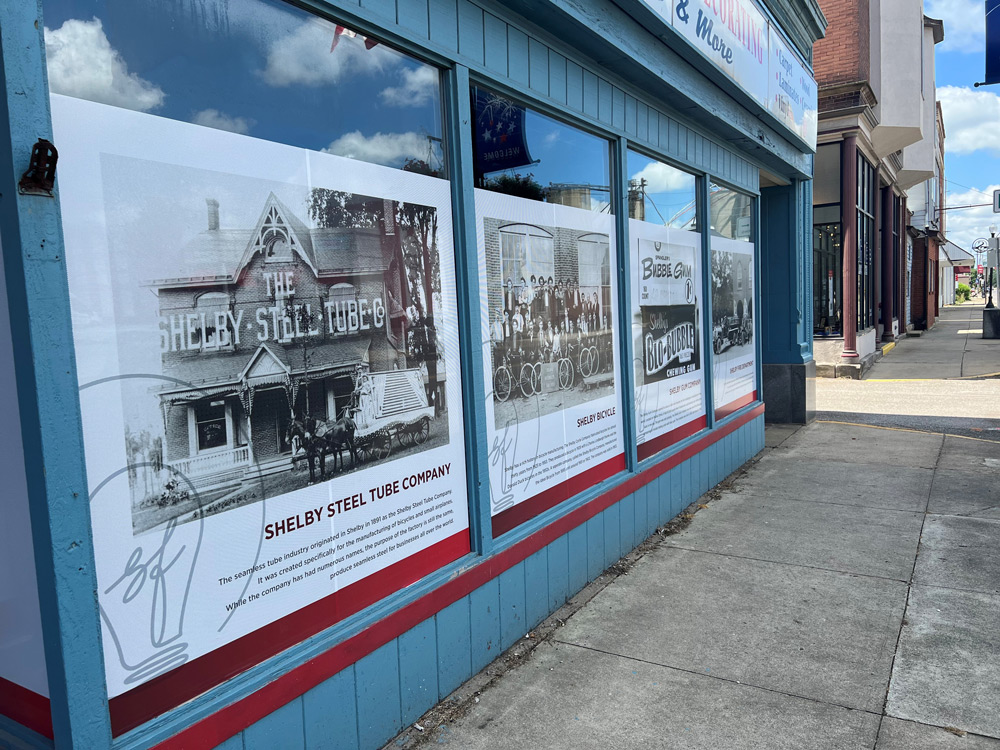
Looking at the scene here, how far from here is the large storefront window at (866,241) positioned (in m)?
15.6

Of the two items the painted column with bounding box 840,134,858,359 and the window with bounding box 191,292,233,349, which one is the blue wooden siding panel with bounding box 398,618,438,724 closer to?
the window with bounding box 191,292,233,349

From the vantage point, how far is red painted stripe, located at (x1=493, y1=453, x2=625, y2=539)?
380 cm

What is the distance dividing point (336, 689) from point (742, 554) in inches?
126

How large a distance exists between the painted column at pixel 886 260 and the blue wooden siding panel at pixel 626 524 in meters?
17.2

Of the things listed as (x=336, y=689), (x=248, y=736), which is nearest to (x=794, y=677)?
(x=336, y=689)

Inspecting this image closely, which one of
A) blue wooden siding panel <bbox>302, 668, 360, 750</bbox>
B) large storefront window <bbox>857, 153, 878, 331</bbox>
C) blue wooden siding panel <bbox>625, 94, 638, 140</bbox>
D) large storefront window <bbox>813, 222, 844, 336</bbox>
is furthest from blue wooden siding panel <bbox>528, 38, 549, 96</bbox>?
large storefront window <bbox>857, 153, 878, 331</bbox>

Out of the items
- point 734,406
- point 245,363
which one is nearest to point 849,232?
point 734,406

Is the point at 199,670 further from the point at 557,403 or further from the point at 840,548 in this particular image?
the point at 840,548

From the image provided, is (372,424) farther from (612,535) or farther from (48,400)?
(612,535)

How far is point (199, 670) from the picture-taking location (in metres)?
2.30

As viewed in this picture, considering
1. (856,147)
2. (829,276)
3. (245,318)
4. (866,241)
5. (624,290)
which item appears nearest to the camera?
(245,318)

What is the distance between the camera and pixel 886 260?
1933 centimetres

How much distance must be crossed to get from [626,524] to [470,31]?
3.24m

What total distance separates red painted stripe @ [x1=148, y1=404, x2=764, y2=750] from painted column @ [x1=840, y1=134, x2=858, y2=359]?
11109 mm
